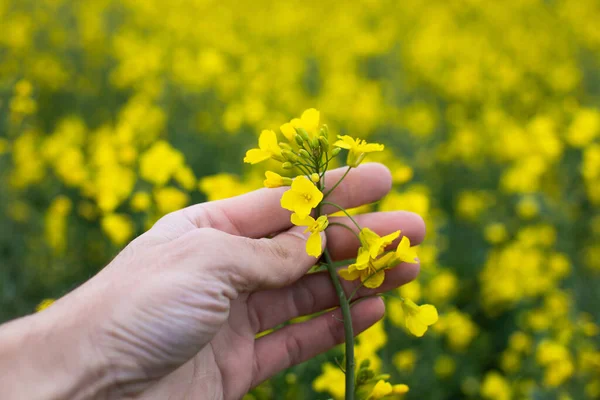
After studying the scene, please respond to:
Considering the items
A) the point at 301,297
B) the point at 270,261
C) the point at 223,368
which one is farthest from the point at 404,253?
the point at 223,368

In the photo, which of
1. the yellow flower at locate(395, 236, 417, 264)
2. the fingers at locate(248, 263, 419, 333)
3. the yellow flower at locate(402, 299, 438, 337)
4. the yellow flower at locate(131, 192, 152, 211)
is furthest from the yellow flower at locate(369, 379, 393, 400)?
the yellow flower at locate(131, 192, 152, 211)

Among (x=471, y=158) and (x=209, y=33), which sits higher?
(x=209, y=33)

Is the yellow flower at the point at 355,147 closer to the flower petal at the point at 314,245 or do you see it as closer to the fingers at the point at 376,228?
the flower petal at the point at 314,245

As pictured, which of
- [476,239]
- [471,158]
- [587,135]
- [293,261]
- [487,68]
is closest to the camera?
[293,261]

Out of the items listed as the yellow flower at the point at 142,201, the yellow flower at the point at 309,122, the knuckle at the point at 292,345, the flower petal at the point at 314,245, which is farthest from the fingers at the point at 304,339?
the yellow flower at the point at 142,201

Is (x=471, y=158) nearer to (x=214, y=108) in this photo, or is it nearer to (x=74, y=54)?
(x=214, y=108)

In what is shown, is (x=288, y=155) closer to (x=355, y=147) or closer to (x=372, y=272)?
(x=355, y=147)

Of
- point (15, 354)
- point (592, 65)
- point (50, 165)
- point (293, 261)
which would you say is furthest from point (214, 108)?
point (592, 65)
